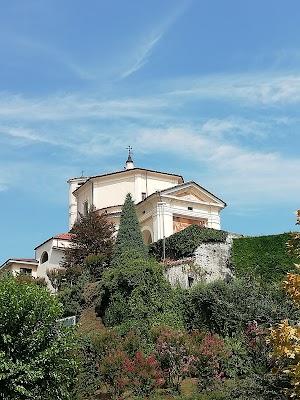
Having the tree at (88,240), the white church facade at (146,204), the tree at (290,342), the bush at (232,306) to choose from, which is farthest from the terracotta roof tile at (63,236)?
the tree at (290,342)

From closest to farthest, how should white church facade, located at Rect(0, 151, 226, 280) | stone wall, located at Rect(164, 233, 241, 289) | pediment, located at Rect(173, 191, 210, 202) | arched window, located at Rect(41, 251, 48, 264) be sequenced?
stone wall, located at Rect(164, 233, 241, 289) < white church facade, located at Rect(0, 151, 226, 280) < pediment, located at Rect(173, 191, 210, 202) < arched window, located at Rect(41, 251, 48, 264)

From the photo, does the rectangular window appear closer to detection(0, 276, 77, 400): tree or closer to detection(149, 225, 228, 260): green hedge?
detection(149, 225, 228, 260): green hedge

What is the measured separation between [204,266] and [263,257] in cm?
373

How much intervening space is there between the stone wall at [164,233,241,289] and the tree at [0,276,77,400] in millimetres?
12345

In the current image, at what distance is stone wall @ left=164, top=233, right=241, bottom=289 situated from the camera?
3331cm

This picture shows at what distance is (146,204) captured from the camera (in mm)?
46812

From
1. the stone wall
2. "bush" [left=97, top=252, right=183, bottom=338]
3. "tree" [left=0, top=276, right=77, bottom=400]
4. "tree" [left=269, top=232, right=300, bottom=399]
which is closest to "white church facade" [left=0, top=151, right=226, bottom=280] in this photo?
the stone wall

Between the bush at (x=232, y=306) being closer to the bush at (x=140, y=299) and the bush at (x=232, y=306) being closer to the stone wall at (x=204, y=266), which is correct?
the bush at (x=140, y=299)

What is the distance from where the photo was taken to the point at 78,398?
2114 centimetres

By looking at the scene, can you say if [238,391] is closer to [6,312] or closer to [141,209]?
[6,312]

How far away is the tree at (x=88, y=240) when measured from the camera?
41638 millimetres

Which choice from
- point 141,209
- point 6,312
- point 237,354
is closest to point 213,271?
point 237,354

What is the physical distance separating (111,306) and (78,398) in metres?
9.70

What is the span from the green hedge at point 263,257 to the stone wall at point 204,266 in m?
0.51
